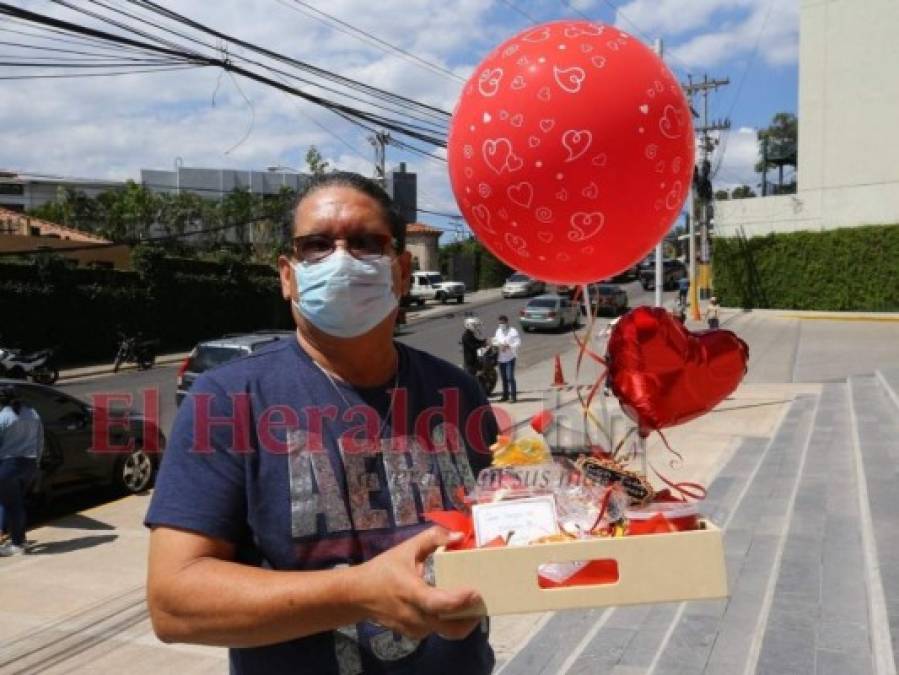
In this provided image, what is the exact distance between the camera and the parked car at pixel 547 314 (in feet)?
88.5

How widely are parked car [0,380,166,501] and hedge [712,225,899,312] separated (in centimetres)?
2625

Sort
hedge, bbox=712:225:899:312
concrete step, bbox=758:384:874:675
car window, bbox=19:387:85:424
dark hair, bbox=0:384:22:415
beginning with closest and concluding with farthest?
concrete step, bbox=758:384:874:675 → dark hair, bbox=0:384:22:415 → car window, bbox=19:387:85:424 → hedge, bbox=712:225:899:312

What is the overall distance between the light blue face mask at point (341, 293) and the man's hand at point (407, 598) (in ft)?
1.67

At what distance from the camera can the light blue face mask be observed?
1.53 meters

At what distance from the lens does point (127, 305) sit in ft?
78.7

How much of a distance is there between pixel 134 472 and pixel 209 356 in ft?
9.29

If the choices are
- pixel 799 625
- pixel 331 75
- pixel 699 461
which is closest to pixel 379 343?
pixel 799 625

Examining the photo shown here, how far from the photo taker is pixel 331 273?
1.54 metres

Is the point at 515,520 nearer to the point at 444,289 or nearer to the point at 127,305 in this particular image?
the point at 127,305

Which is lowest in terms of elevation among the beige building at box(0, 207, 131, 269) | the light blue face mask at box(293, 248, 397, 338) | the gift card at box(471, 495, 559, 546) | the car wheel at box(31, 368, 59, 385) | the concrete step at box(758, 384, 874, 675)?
the car wheel at box(31, 368, 59, 385)

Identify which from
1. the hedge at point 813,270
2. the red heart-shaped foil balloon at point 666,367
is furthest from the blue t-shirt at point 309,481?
the hedge at point 813,270

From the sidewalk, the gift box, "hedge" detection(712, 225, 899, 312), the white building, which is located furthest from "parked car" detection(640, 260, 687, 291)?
the white building

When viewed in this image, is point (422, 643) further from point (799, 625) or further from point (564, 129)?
point (799, 625)

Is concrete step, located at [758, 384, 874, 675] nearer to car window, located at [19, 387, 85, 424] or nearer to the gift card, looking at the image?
the gift card
